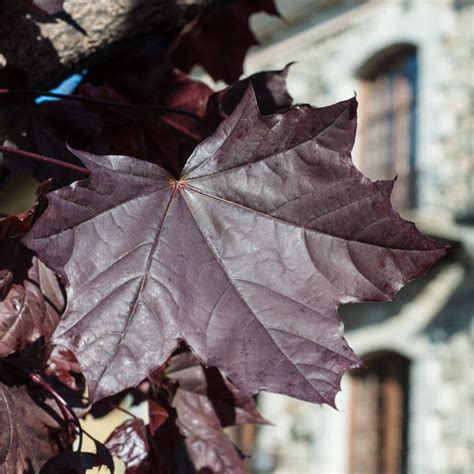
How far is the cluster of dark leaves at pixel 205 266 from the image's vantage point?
75cm

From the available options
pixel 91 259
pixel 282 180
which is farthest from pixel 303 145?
pixel 91 259

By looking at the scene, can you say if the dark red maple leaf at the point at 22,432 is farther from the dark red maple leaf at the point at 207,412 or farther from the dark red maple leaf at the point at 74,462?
the dark red maple leaf at the point at 207,412

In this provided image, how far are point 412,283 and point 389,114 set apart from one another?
1.88 metres

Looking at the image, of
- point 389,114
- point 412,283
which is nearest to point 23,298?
point 412,283

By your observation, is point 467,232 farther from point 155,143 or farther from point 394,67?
point 155,143

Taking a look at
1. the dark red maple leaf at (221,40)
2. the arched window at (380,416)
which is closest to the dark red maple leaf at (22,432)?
the dark red maple leaf at (221,40)

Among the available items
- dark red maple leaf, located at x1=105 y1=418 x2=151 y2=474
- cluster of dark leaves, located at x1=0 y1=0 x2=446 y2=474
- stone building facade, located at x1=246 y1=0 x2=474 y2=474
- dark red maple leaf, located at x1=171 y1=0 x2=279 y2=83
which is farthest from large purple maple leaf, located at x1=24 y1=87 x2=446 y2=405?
stone building facade, located at x1=246 y1=0 x2=474 y2=474

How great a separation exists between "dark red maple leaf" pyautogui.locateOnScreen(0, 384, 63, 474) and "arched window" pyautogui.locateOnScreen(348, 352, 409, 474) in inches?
308

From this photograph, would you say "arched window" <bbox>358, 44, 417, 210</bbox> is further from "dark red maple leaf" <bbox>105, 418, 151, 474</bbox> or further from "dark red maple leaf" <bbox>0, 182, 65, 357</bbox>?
"dark red maple leaf" <bbox>0, 182, 65, 357</bbox>

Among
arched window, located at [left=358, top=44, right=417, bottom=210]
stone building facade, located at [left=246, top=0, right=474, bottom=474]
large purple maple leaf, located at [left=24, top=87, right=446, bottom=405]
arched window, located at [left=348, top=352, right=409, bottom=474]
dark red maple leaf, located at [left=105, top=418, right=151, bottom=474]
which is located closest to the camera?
large purple maple leaf, located at [left=24, top=87, right=446, bottom=405]

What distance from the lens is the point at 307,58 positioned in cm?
1062

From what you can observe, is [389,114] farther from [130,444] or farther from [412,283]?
[130,444]

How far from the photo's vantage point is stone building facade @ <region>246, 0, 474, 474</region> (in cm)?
819

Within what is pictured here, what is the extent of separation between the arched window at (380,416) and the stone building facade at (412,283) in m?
0.01
